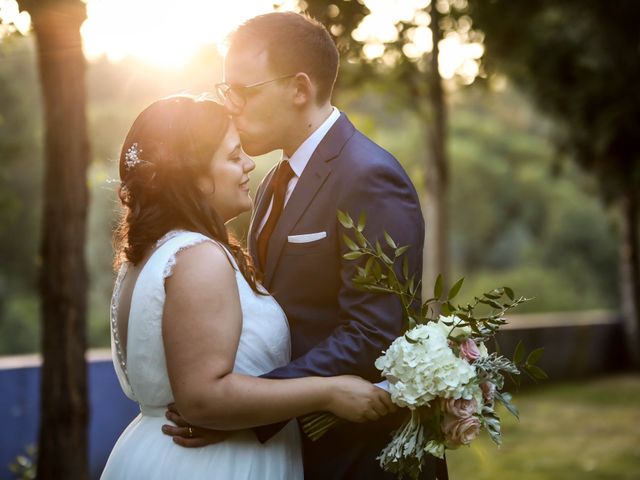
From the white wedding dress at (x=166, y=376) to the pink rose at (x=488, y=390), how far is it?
640 mm

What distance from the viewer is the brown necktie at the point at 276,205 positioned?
3227 millimetres

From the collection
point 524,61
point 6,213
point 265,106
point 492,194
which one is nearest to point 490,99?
point 524,61

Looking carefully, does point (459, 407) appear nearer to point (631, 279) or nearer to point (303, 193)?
point (303, 193)

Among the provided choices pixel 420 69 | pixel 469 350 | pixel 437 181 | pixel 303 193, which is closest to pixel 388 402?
pixel 469 350

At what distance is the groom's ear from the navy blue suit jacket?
0.72ft

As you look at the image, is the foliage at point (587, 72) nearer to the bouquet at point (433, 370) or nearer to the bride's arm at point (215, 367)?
the bouquet at point (433, 370)

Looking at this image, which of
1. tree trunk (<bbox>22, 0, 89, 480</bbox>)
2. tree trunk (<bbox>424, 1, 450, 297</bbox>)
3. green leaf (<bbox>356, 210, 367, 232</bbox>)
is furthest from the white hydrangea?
tree trunk (<bbox>424, 1, 450, 297</bbox>)

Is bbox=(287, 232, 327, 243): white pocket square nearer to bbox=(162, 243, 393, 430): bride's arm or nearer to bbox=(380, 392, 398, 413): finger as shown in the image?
bbox=(162, 243, 393, 430): bride's arm

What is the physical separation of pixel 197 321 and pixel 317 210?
2.17 ft

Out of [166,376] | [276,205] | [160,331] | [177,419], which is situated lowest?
[177,419]

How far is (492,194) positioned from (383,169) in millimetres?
36116

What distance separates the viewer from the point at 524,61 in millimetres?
14375

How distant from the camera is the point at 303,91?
10.8ft

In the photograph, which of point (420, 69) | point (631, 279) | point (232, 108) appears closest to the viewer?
point (232, 108)
